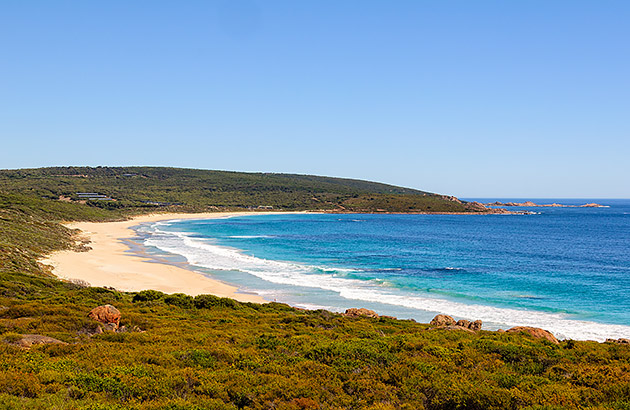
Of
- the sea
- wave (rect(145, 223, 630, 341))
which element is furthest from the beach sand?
wave (rect(145, 223, 630, 341))

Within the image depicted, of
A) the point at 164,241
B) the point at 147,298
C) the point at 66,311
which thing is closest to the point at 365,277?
the point at 147,298

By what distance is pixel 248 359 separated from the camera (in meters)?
10.7

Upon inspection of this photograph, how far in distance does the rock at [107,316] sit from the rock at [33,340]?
8.97 ft

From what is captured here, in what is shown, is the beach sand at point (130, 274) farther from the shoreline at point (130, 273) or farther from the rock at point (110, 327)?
the rock at point (110, 327)

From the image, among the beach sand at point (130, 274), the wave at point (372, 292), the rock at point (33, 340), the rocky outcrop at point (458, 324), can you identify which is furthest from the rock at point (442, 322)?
the rock at point (33, 340)

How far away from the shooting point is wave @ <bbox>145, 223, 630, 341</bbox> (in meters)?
23.4

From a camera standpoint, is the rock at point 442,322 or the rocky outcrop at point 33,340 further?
the rock at point 442,322

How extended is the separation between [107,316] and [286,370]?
8.80 metres

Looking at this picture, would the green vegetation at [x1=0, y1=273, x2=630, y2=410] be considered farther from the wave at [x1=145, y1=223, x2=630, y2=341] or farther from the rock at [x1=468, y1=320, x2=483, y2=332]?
the wave at [x1=145, y1=223, x2=630, y2=341]

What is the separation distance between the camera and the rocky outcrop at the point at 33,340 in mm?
11373

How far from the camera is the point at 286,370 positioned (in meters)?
9.70

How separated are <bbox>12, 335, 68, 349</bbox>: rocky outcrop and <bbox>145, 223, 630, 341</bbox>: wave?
20375 millimetres

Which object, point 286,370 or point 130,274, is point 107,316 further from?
point 130,274

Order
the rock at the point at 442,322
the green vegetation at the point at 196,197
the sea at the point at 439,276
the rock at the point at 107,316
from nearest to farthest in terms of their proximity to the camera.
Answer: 1. the rock at the point at 107,316
2. the rock at the point at 442,322
3. the sea at the point at 439,276
4. the green vegetation at the point at 196,197
